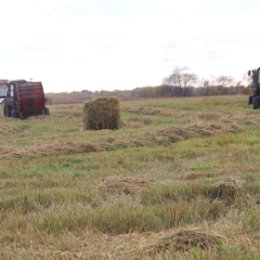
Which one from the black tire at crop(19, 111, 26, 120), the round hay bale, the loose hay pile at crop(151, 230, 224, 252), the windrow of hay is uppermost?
the loose hay pile at crop(151, 230, 224, 252)

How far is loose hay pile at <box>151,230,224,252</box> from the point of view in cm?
455

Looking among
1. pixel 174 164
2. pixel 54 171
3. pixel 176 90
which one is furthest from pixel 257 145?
pixel 176 90

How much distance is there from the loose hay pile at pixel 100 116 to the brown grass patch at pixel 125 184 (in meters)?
14.3

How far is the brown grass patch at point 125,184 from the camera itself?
25.9 ft

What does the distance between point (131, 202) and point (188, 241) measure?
227 centimetres

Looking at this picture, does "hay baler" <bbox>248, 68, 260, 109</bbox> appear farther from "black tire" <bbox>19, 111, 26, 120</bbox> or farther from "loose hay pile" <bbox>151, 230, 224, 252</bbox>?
"loose hay pile" <bbox>151, 230, 224, 252</bbox>

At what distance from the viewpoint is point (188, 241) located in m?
4.67

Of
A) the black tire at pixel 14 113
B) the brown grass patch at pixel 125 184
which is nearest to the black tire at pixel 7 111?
the black tire at pixel 14 113

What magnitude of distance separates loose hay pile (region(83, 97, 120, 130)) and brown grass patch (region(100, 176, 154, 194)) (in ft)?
46.9

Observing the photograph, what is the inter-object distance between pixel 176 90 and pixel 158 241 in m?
76.5

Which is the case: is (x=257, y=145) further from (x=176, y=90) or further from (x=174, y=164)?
(x=176, y=90)

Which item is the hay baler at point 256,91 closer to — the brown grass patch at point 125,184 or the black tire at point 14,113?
the black tire at point 14,113

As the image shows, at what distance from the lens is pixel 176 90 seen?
80.7 metres

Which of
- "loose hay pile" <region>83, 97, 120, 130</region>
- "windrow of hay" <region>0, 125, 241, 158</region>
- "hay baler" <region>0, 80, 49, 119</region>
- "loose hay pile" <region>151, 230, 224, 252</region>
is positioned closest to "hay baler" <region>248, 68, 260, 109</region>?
"loose hay pile" <region>83, 97, 120, 130</region>
